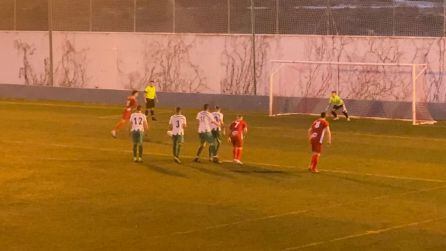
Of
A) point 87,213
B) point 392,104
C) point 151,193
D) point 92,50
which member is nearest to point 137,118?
point 151,193

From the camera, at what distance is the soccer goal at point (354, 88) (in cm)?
4719

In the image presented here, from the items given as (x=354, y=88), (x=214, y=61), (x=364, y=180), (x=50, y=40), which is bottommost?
(x=364, y=180)

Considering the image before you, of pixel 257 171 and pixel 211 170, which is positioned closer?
pixel 257 171

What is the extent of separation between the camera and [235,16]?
181 ft

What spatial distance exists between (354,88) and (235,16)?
8.64 meters

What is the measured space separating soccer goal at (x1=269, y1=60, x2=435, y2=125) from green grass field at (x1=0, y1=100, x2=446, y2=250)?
259 inches

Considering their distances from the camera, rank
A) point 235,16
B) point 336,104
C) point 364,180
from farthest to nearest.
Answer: point 235,16, point 336,104, point 364,180

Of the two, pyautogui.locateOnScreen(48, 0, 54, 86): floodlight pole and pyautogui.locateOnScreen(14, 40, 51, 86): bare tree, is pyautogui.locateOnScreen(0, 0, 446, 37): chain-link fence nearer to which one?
pyautogui.locateOnScreen(48, 0, 54, 86): floodlight pole

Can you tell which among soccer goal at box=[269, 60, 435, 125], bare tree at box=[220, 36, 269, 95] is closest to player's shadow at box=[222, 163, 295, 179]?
soccer goal at box=[269, 60, 435, 125]

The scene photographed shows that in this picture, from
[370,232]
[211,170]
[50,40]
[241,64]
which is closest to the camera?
[370,232]

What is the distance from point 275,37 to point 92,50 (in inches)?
509

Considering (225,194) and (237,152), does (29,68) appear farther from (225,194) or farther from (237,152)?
(225,194)

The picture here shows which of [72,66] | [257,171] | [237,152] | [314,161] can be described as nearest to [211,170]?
[257,171]

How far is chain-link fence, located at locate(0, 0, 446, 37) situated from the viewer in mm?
48938
